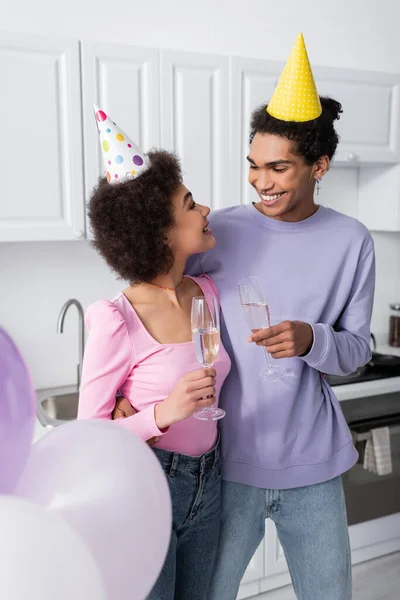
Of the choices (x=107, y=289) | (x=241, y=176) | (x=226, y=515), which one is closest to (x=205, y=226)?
(x=226, y=515)

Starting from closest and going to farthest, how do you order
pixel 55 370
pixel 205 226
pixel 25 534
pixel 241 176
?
pixel 25 534 < pixel 205 226 < pixel 241 176 < pixel 55 370

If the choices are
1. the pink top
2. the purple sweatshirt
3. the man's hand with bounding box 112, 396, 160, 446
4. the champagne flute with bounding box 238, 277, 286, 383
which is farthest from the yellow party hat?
the man's hand with bounding box 112, 396, 160, 446

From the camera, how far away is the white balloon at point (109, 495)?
0.80m

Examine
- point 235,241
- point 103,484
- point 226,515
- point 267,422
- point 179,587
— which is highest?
point 235,241

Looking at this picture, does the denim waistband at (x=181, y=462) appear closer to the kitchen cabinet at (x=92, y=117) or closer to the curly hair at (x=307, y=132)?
the curly hair at (x=307, y=132)

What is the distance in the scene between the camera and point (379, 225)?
288 cm

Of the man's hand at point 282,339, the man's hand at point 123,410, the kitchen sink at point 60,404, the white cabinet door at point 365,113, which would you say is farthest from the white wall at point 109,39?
the man's hand at point 282,339

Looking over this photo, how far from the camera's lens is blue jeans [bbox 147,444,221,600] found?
128 centimetres

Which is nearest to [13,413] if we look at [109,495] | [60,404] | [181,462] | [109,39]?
[109,495]

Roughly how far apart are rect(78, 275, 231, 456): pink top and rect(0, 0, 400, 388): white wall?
123cm

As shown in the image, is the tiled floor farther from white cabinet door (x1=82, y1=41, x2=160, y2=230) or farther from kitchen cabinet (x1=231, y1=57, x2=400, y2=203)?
white cabinet door (x1=82, y1=41, x2=160, y2=230)

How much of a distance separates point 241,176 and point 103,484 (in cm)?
165

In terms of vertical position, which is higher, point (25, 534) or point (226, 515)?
point (25, 534)

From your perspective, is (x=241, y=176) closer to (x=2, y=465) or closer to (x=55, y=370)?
(x=55, y=370)
